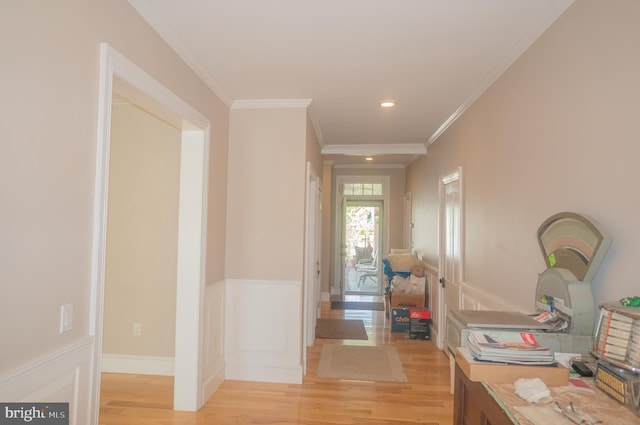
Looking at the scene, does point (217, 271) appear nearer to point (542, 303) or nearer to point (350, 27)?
point (350, 27)

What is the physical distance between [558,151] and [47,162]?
2.41 m

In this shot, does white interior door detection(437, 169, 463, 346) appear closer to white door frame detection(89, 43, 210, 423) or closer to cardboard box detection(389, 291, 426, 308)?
cardboard box detection(389, 291, 426, 308)

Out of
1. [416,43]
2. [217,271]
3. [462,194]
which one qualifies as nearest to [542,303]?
[416,43]

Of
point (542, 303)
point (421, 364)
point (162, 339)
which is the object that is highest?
point (542, 303)

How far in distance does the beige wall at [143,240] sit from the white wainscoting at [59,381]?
1.94 m

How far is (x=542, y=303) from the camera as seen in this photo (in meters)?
1.77

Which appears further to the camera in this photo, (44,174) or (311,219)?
(311,219)

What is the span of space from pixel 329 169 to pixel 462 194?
144 inches

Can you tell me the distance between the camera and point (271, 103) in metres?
3.50

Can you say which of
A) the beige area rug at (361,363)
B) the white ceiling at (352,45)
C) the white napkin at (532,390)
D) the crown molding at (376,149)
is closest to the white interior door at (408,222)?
the crown molding at (376,149)

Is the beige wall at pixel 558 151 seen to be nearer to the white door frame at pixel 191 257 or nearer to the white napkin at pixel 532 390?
the white napkin at pixel 532 390

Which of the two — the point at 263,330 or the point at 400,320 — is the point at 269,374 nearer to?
the point at 263,330

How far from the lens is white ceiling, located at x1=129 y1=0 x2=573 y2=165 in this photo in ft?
6.58

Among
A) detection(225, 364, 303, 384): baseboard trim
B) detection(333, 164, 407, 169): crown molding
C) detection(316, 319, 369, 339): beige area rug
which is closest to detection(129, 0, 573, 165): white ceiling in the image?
detection(225, 364, 303, 384): baseboard trim
